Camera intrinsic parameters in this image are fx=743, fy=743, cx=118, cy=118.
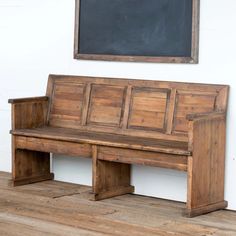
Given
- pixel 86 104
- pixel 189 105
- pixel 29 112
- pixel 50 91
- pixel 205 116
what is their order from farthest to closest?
pixel 50 91 < pixel 29 112 < pixel 86 104 < pixel 189 105 < pixel 205 116

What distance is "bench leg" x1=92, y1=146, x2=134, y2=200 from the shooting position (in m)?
6.26

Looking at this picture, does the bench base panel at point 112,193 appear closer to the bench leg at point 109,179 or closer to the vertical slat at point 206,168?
the bench leg at point 109,179

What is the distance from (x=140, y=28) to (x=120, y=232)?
6.67 ft


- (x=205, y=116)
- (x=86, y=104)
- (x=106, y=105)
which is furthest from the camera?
(x=86, y=104)

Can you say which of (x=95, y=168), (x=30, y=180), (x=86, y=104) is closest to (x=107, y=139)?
(x=95, y=168)

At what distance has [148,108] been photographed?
6418mm

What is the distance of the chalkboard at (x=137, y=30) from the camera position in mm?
6254

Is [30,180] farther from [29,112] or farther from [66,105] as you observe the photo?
[66,105]

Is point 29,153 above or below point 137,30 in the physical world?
below

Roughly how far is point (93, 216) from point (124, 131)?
1.04 m

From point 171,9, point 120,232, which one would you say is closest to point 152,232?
point 120,232

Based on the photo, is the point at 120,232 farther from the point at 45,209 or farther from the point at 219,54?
the point at 219,54

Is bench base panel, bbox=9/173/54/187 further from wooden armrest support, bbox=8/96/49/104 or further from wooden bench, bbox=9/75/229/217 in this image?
wooden armrest support, bbox=8/96/49/104

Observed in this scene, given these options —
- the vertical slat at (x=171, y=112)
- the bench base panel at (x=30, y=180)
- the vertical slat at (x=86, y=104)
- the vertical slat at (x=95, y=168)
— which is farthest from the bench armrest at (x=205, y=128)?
the bench base panel at (x=30, y=180)
